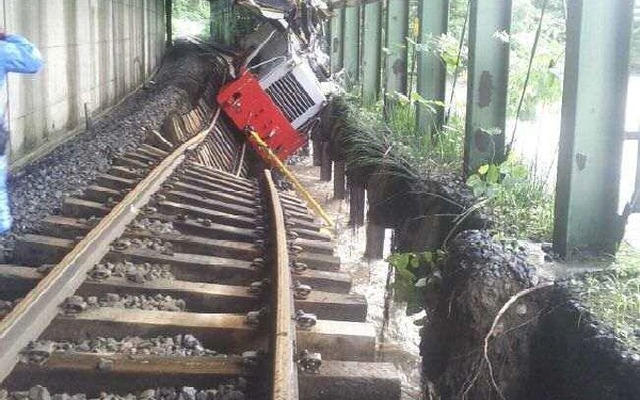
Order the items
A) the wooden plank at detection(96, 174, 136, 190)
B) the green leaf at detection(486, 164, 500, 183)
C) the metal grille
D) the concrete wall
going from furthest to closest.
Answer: the metal grille → the concrete wall → the wooden plank at detection(96, 174, 136, 190) → the green leaf at detection(486, 164, 500, 183)

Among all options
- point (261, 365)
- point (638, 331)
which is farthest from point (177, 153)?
point (638, 331)

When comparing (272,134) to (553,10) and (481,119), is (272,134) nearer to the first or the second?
(553,10)

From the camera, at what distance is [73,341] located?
2863mm

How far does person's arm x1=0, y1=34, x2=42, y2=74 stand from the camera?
4.50 meters

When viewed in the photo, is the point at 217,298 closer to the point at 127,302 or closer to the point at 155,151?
the point at 127,302

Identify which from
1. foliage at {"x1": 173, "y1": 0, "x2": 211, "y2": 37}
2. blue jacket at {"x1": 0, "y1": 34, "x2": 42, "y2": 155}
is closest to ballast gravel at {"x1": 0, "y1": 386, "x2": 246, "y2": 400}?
blue jacket at {"x1": 0, "y1": 34, "x2": 42, "y2": 155}

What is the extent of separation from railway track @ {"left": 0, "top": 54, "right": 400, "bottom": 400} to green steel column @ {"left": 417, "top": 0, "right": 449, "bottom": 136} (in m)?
2.37

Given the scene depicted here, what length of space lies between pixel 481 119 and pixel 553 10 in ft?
10.3

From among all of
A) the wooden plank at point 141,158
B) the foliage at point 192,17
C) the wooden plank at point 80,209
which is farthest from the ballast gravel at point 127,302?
the foliage at point 192,17

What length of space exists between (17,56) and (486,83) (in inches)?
120

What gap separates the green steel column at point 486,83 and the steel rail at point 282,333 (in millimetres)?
1696

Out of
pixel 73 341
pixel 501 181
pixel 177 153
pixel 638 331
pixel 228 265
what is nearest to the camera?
pixel 638 331

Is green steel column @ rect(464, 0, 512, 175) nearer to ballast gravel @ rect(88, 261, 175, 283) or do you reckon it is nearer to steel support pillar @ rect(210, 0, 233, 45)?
ballast gravel @ rect(88, 261, 175, 283)

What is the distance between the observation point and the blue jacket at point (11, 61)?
14.8 feet
